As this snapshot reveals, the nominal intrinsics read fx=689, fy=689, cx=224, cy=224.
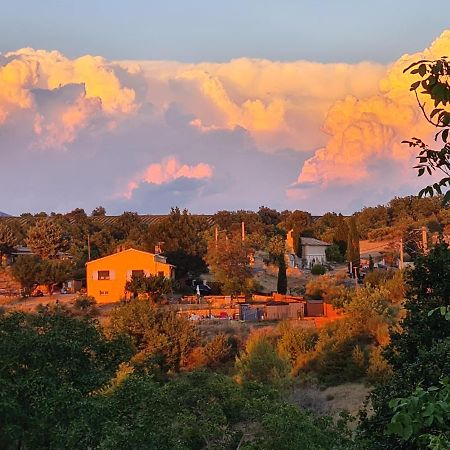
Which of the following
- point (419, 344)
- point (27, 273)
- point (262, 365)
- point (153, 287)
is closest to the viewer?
point (419, 344)

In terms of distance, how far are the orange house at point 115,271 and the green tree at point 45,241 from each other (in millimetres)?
20004

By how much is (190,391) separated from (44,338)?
24.2ft

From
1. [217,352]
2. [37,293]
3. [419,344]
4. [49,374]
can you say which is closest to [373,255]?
[37,293]

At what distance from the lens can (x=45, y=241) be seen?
73.4 m

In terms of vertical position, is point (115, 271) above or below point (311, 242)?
below

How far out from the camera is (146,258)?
54875 mm

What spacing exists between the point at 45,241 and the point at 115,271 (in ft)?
71.3

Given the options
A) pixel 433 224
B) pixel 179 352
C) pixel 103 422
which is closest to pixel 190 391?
pixel 103 422

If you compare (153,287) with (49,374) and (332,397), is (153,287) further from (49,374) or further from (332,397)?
(49,374)

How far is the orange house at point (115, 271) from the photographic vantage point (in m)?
54.3

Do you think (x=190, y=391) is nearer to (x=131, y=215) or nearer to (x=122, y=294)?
(x=122, y=294)

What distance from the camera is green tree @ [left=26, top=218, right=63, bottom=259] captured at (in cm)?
7325

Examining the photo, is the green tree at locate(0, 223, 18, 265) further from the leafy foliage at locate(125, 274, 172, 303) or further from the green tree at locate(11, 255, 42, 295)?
the leafy foliage at locate(125, 274, 172, 303)

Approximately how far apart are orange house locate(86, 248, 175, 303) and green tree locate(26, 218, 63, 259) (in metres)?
20.0
